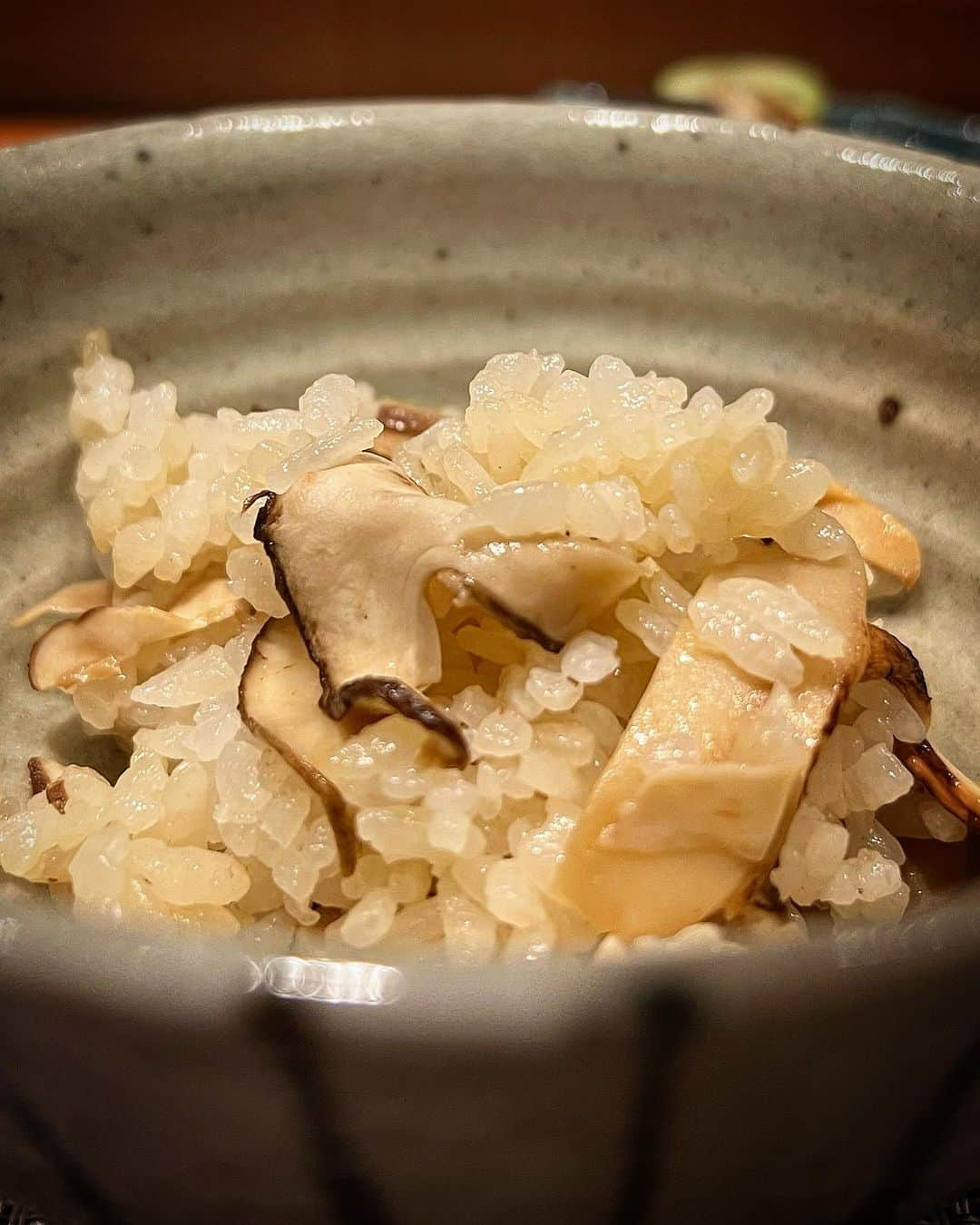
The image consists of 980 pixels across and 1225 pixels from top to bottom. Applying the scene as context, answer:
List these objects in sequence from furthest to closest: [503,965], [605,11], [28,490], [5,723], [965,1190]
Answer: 1. [605,11]
2. [28,490]
3. [5,723]
4. [965,1190]
5. [503,965]

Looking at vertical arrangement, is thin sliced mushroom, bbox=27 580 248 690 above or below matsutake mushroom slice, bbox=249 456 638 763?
below

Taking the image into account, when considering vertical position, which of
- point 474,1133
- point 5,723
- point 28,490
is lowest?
point 5,723

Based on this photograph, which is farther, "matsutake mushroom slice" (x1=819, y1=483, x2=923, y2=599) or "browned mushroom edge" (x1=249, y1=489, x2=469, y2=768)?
"matsutake mushroom slice" (x1=819, y1=483, x2=923, y2=599)

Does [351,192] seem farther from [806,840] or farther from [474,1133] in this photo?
[474,1133]

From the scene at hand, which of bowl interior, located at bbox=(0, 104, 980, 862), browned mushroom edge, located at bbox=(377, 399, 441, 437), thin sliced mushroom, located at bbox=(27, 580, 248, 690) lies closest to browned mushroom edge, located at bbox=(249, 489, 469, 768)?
thin sliced mushroom, located at bbox=(27, 580, 248, 690)

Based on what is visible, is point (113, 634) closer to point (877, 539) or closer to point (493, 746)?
point (493, 746)

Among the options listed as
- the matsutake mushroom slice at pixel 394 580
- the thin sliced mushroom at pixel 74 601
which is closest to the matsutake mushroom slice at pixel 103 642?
the thin sliced mushroom at pixel 74 601

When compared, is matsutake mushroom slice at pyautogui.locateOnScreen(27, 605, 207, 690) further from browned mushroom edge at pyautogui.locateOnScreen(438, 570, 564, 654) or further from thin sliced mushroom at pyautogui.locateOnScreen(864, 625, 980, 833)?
thin sliced mushroom at pyautogui.locateOnScreen(864, 625, 980, 833)

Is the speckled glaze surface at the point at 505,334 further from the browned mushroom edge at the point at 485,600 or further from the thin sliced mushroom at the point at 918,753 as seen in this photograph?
the browned mushroom edge at the point at 485,600

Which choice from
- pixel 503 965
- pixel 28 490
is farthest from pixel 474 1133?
pixel 28 490
